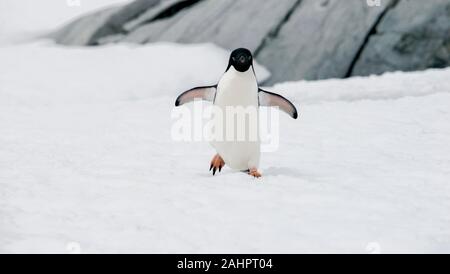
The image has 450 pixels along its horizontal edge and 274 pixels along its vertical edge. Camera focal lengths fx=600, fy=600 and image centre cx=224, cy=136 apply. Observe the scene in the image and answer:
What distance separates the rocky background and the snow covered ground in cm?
68

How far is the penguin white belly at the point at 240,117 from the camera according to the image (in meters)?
4.79

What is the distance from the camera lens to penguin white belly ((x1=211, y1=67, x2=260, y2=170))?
15.7ft

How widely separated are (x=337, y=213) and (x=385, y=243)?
58 cm

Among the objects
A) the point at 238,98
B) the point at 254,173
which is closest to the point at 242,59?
the point at 238,98

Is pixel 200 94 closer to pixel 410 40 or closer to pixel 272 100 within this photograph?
pixel 272 100

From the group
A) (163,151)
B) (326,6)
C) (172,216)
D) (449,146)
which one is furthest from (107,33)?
(172,216)

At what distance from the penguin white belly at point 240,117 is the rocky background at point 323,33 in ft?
21.1

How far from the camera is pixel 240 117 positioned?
4.86 m

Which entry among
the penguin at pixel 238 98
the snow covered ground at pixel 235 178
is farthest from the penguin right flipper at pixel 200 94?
the snow covered ground at pixel 235 178

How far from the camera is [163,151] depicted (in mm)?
6336

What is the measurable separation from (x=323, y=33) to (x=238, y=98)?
6.95 metres

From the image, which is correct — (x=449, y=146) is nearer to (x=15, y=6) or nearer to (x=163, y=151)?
(x=163, y=151)

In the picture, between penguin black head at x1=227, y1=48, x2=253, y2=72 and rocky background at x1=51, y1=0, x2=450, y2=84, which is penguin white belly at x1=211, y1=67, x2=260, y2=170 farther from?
rocky background at x1=51, y1=0, x2=450, y2=84

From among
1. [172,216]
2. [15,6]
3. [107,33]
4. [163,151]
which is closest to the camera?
[172,216]
